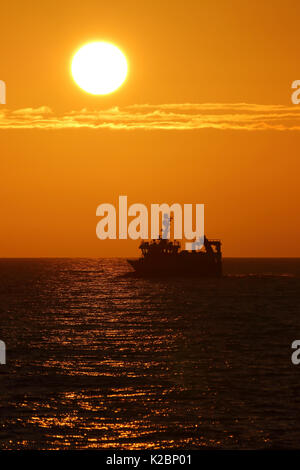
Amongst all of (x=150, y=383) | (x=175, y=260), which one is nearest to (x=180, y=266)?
(x=175, y=260)

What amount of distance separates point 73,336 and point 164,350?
40.5 feet

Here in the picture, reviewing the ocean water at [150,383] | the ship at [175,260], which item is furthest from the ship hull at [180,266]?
the ocean water at [150,383]

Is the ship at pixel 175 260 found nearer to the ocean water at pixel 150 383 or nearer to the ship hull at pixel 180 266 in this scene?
the ship hull at pixel 180 266

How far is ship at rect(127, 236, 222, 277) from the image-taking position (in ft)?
503

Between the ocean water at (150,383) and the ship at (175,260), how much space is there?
249 ft

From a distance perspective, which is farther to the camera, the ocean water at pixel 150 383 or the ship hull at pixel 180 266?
the ship hull at pixel 180 266

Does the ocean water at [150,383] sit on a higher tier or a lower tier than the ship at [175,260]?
lower

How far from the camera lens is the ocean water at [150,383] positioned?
26.9 m

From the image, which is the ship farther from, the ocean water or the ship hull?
the ocean water

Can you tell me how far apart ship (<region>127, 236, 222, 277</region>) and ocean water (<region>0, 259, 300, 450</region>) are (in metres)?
75.9

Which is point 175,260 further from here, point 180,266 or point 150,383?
point 150,383
